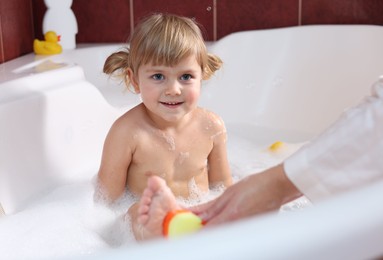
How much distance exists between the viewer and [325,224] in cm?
49

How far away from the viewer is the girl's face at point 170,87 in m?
1.42

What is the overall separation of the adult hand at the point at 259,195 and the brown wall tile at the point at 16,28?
4.37 ft

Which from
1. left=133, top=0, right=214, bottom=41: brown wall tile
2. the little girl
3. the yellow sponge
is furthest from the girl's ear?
left=133, top=0, right=214, bottom=41: brown wall tile

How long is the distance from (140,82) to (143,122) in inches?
4.1

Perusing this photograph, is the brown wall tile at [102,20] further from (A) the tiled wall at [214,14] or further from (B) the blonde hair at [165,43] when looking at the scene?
(B) the blonde hair at [165,43]

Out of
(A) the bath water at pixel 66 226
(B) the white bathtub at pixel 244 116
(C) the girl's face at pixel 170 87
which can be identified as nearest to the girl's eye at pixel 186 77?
(C) the girl's face at pixel 170 87

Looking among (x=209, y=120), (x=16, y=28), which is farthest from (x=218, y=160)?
(x=16, y=28)

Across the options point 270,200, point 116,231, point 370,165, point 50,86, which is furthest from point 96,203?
point 370,165

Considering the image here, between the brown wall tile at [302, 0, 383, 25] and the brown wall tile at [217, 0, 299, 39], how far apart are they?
53 millimetres

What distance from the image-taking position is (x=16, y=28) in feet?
7.15

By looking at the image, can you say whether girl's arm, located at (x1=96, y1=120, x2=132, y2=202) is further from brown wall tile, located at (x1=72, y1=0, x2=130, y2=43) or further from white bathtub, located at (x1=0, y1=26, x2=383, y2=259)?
brown wall tile, located at (x1=72, y1=0, x2=130, y2=43)

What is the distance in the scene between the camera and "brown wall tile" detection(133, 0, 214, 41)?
2.47 m

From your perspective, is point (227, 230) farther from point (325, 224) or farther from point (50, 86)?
point (50, 86)

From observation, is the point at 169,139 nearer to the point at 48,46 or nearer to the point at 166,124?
the point at 166,124
